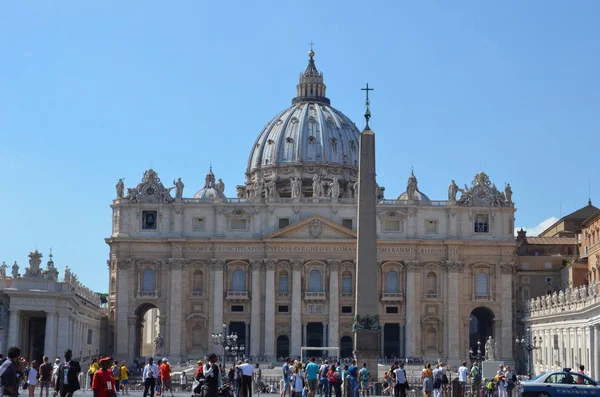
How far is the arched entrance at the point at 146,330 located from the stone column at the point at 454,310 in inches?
906

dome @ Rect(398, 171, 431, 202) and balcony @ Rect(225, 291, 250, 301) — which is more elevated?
dome @ Rect(398, 171, 431, 202)

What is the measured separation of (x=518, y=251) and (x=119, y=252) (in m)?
35.4

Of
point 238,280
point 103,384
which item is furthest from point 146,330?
point 103,384

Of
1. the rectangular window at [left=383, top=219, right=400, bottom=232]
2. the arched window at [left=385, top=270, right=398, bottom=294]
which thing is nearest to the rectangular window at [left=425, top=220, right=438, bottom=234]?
the rectangular window at [left=383, top=219, right=400, bottom=232]

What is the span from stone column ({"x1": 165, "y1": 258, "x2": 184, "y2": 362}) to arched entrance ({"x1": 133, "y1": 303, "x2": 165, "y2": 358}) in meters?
0.99

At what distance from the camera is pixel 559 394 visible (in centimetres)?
3644

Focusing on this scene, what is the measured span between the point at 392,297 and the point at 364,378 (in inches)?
2164

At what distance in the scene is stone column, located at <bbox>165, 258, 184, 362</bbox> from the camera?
95688 mm

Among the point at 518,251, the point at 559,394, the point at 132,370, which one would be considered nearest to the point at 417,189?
the point at 518,251

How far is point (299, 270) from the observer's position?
9694 cm

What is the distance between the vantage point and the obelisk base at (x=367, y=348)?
42156mm

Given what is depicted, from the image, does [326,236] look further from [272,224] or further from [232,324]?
[232,324]

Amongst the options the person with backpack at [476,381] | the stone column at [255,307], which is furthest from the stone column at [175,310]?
the person with backpack at [476,381]

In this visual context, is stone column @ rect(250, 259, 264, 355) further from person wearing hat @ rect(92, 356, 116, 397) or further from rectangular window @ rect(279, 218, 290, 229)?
person wearing hat @ rect(92, 356, 116, 397)
